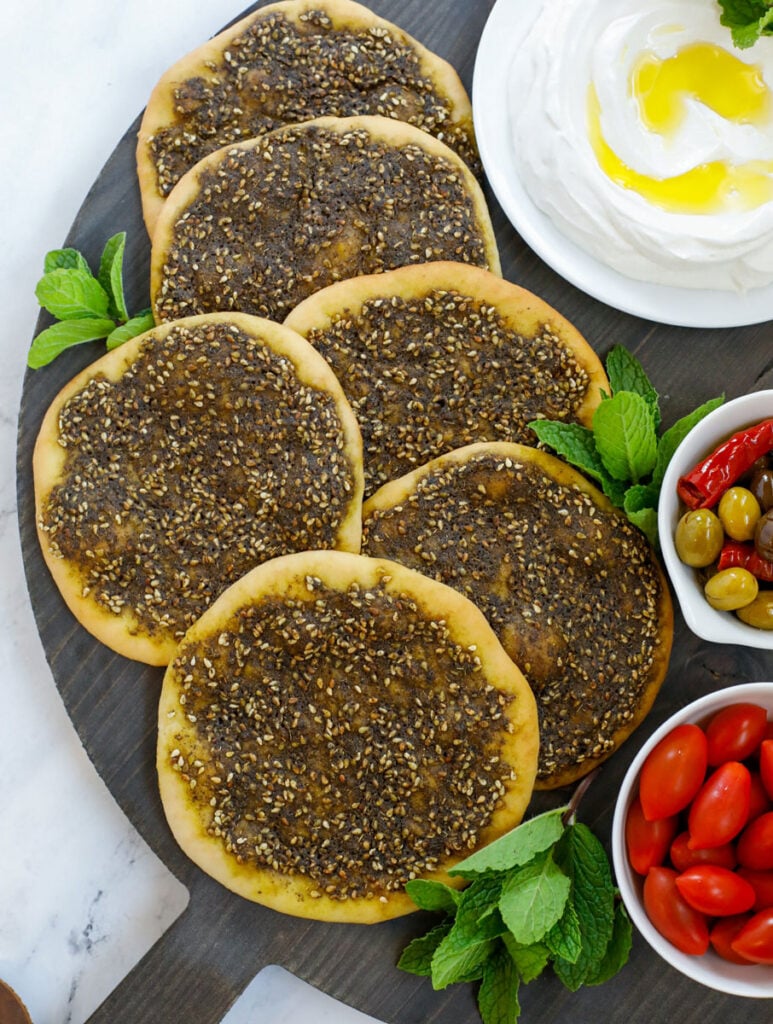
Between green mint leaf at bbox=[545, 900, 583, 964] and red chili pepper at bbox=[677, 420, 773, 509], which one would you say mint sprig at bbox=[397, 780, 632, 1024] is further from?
red chili pepper at bbox=[677, 420, 773, 509]

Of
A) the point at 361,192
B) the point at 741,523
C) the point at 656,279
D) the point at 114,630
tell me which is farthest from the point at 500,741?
the point at 361,192

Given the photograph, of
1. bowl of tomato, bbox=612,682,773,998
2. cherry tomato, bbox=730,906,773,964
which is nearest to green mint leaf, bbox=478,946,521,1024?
bowl of tomato, bbox=612,682,773,998

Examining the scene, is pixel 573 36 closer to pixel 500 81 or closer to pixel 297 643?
pixel 500 81

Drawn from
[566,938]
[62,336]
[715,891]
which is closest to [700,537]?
[715,891]

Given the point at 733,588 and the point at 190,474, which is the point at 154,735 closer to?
the point at 190,474

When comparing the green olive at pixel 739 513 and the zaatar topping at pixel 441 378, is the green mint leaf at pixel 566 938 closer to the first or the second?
the green olive at pixel 739 513

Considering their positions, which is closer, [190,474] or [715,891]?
[715,891]
